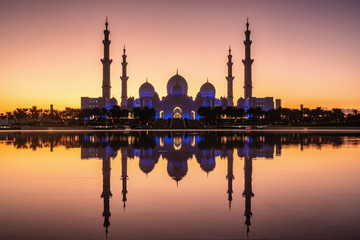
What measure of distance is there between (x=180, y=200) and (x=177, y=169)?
3.86m

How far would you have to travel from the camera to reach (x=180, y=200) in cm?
704

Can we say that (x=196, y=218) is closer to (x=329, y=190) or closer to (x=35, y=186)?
(x=329, y=190)

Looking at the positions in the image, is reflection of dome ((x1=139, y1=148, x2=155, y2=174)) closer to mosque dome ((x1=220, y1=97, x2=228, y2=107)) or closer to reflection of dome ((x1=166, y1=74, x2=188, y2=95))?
reflection of dome ((x1=166, y1=74, x2=188, y2=95))

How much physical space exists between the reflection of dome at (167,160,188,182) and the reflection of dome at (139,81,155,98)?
81.7 meters

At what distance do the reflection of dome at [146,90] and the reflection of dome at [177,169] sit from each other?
81.7 metres

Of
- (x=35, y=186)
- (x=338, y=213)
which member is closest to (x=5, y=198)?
(x=35, y=186)

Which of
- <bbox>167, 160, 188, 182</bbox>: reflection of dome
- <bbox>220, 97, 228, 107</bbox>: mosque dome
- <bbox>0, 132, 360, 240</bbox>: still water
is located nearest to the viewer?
A: <bbox>0, 132, 360, 240</bbox>: still water

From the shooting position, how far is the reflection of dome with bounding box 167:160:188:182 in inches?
382

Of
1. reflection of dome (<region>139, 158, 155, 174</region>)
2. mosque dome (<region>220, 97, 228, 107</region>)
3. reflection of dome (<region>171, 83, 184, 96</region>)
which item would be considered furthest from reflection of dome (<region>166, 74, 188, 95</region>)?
reflection of dome (<region>139, 158, 155, 174</region>)

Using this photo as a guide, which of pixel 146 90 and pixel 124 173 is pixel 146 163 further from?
pixel 146 90

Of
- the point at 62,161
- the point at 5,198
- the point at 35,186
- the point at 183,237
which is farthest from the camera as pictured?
the point at 62,161

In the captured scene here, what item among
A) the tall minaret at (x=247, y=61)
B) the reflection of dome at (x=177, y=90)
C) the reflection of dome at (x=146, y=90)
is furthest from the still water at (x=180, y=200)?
the reflection of dome at (x=146, y=90)

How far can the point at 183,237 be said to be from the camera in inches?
195

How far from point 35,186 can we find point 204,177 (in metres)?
4.34
